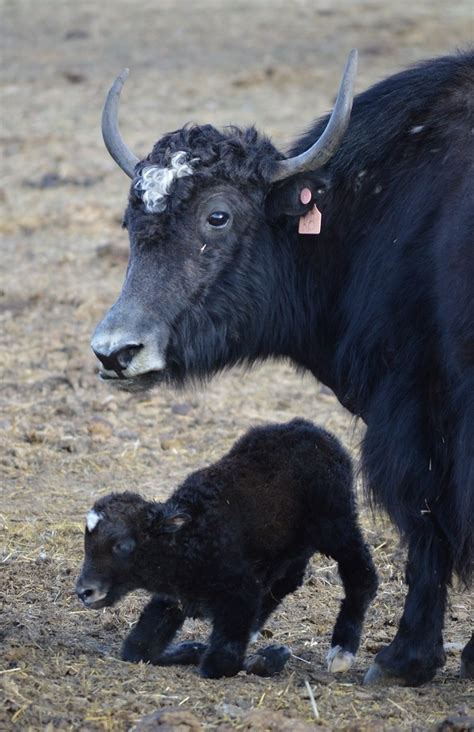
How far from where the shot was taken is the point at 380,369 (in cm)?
532

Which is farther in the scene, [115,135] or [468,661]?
[115,135]

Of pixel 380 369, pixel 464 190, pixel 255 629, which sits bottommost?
pixel 255 629

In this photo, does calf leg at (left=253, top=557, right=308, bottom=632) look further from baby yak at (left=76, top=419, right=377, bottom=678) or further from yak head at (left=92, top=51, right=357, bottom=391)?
yak head at (left=92, top=51, right=357, bottom=391)

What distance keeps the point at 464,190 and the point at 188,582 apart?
1906mm

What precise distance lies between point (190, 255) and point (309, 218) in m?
0.51

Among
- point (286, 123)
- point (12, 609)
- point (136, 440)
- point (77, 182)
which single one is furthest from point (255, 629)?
point (286, 123)

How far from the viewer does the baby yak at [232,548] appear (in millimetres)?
5398

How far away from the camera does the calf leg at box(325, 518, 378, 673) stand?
5.57m

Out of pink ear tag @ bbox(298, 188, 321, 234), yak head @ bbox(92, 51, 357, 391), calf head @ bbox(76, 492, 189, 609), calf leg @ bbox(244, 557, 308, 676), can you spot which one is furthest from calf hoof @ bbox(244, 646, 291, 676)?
pink ear tag @ bbox(298, 188, 321, 234)

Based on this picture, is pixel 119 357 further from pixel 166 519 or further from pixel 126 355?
pixel 166 519

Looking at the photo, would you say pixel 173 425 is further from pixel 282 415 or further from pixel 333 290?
pixel 333 290

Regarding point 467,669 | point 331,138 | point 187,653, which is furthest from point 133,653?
point 331,138

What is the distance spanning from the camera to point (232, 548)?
17.9 ft

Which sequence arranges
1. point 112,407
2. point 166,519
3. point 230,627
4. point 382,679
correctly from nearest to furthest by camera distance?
1. point 382,679
2. point 230,627
3. point 166,519
4. point 112,407
